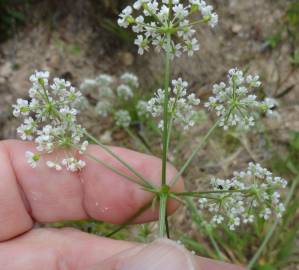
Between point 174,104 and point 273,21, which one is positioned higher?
point 273,21

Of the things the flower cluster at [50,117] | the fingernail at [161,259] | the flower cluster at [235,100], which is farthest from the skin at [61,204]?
the fingernail at [161,259]

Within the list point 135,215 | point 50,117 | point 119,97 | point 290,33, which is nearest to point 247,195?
point 135,215

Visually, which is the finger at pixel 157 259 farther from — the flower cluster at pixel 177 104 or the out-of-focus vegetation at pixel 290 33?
the out-of-focus vegetation at pixel 290 33

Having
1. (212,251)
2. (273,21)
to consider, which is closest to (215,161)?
(212,251)

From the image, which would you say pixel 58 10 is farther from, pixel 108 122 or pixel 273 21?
pixel 273 21

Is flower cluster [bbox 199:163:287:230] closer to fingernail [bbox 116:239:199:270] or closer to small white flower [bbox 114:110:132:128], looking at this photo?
fingernail [bbox 116:239:199:270]

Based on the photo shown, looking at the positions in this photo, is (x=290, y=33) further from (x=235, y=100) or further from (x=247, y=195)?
(x=247, y=195)
